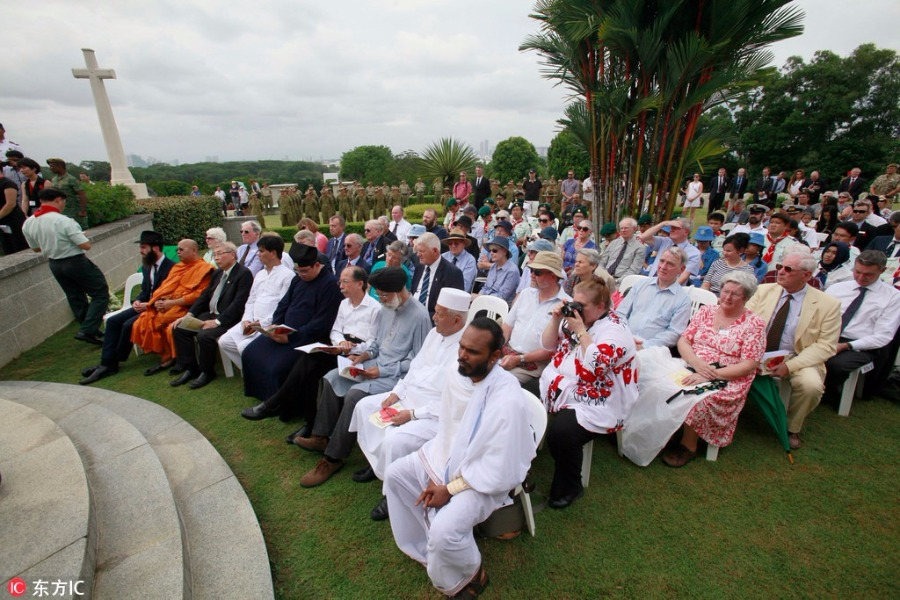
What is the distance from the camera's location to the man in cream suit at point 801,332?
3.66m

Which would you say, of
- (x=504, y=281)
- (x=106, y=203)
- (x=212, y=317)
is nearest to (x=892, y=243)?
(x=504, y=281)

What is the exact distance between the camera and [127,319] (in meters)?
5.43

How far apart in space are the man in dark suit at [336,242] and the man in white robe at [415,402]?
4306 millimetres

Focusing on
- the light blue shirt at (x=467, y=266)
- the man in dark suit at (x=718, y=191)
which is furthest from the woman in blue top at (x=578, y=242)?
the man in dark suit at (x=718, y=191)

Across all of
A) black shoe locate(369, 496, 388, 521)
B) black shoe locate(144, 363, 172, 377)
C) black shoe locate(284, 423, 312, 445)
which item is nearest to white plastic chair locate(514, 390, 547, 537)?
black shoe locate(369, 496, 388, 521)

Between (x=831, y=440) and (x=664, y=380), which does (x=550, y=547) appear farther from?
(x=831, y=440)

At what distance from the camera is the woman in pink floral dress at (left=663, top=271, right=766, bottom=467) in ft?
11.0

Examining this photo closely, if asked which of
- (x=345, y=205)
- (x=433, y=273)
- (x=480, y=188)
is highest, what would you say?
(x=480, y=188)

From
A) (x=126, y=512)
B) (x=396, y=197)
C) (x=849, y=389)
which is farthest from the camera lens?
(x=396, y=197)

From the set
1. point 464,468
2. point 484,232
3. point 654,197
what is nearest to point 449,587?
point 464,468

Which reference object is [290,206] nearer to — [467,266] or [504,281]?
Result: [467,266]

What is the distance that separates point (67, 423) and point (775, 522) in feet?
18.7

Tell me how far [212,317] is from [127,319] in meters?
1.12

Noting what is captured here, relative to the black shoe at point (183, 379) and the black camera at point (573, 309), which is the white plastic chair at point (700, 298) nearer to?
the black camera at point (573, 309)
